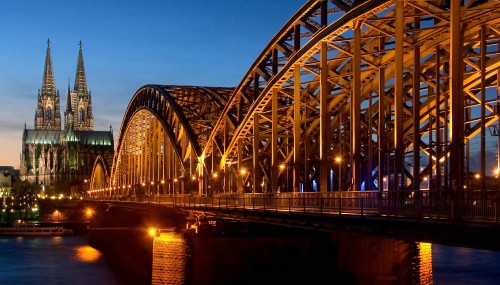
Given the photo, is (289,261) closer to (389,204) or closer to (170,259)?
(170,259)

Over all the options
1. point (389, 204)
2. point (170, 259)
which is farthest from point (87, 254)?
point (389, 204)

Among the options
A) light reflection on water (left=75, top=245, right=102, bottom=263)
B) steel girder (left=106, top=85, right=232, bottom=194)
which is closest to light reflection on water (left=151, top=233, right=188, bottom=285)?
steel girder (left=106, top=85, right=232, bottom=194)

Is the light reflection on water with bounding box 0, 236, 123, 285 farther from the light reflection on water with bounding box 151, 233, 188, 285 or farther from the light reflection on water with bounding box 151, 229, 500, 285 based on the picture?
the light reflection on water with bounding box 151, 229, 500, 285

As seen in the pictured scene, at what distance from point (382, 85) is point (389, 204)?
32.0 feet

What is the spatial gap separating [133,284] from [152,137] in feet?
128

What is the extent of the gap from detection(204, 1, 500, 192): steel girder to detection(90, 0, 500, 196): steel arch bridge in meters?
0.07

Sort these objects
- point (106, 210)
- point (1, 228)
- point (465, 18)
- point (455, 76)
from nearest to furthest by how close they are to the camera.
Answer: point (455, 76), point (465, 18), point (106, 210), point (1, 228)

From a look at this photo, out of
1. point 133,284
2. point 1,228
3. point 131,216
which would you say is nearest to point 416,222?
point 133,284

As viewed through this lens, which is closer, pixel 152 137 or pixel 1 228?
pixel 152 137

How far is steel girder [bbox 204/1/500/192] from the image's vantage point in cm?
3538

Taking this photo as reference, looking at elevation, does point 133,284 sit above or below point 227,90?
below

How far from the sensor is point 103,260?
10012cm

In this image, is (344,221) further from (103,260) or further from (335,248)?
(103,260)

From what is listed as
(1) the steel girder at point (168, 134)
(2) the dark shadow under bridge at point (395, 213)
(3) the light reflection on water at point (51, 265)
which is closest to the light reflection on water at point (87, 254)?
(3) the light reflection on water at point (51, 265)
